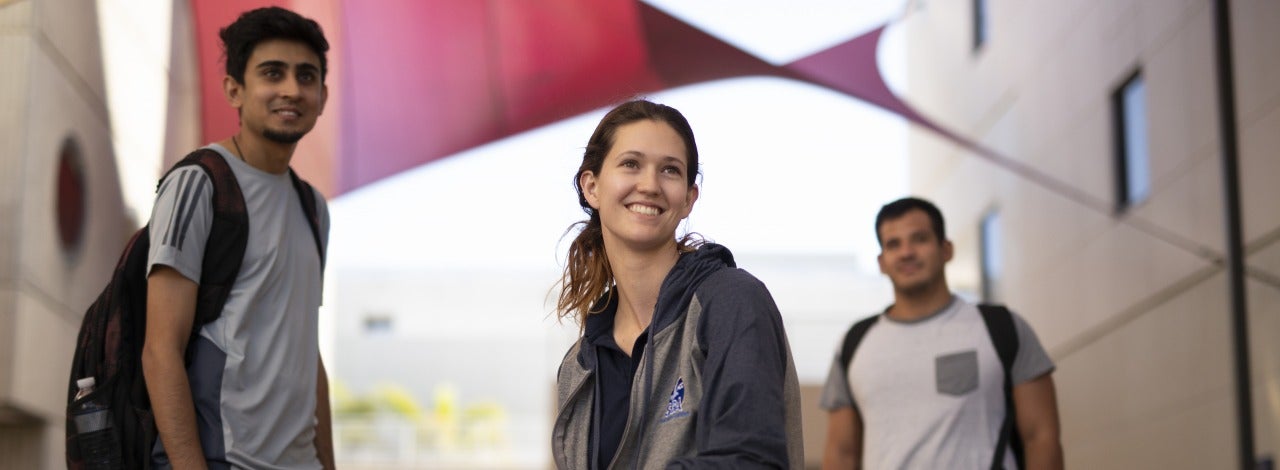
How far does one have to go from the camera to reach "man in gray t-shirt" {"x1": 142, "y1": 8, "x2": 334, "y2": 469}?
3.12 meters

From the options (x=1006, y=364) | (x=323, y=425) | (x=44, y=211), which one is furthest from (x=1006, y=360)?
(x=44, y=211)

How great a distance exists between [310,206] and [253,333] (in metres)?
0.41

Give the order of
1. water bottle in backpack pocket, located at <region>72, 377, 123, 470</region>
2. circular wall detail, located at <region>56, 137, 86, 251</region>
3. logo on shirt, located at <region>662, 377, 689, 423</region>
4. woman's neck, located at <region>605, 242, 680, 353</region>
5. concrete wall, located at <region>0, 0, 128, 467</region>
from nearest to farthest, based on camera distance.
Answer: logo on shirt, located at <region>662, 377, 689, 423</region> < woman's neck, located at <region>605, 242, 680, 353</region> < water bottle in backpack pocket, located at <region>72, 377, 123, 470</region> < concrete wall, located at <region>0, 0, 128, 467</region> < circular wall detail, located at <region>56, 137, 86, 251</region>

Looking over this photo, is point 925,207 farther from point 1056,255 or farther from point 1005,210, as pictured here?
point 1005,210

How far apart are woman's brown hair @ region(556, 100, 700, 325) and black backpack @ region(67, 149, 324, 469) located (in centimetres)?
86

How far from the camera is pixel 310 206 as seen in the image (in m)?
3.58

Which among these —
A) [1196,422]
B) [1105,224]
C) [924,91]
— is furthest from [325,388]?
[924,91]

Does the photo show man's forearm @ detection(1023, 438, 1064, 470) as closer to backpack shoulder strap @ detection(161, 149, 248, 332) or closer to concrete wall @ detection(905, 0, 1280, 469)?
concrete wall @ detection(905, 0, 1280, 469)

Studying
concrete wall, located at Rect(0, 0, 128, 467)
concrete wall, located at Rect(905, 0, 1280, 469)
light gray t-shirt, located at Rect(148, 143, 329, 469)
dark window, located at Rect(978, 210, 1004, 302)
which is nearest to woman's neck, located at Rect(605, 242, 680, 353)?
light gray t-shirt, located at Rect(148, 143, 329, 469)

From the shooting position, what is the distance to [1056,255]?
1049 centimetres

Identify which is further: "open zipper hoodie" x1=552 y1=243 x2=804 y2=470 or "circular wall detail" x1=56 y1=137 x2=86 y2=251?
"circular wall detail" x1=56 y1=137 x2=86 y2=251

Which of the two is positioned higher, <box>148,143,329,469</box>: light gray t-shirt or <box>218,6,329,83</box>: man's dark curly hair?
<box>218,6,329,83</box>: man's dark curly hair

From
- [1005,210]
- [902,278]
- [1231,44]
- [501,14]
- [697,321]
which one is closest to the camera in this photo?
[697,321]

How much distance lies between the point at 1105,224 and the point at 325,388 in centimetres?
663
